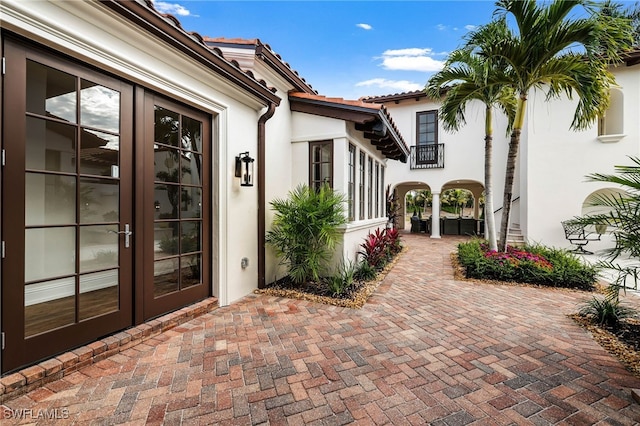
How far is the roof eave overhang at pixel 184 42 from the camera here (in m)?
2.73

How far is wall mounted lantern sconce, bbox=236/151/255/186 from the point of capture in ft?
14.5

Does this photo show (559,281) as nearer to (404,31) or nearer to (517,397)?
(517,397)

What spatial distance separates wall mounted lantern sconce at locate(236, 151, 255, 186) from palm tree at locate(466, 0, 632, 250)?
18.1ft

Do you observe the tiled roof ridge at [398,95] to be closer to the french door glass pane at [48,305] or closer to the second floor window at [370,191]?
the second floor window at [370,191]

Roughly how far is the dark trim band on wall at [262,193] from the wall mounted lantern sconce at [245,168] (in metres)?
0.46

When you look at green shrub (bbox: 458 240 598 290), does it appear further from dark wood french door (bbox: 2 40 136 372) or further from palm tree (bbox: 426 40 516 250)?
dark wood french door (bbox: 2 40 136 372)

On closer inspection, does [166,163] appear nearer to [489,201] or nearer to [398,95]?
[489,201]

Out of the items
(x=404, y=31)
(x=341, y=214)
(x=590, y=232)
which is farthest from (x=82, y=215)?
(x=590, y=232)

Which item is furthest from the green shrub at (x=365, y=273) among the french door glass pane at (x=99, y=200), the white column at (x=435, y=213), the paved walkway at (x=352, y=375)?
the white column at (x=435, y=213)

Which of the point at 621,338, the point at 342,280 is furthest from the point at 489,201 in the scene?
the point at 342,280

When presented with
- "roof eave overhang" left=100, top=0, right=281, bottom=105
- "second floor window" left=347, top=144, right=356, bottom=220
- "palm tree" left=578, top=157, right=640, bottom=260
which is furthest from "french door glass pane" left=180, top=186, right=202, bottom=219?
"palm tree" left=578, top=157, right=640, bottom=260

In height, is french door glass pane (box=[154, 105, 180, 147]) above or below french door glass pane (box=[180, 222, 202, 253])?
above

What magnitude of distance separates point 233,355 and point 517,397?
2588 millimetres

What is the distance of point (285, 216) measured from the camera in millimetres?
4926
